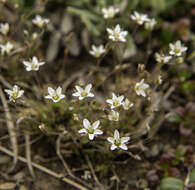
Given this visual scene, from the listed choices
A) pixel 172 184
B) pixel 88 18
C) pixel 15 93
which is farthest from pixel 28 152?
pixel 88 18

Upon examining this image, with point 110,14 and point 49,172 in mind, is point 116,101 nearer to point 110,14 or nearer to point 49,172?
point 49,172

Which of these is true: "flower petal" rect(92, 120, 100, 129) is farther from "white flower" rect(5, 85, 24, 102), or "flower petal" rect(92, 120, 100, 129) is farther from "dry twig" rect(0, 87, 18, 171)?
"dry twig" rect(0, 87, 18, 171)

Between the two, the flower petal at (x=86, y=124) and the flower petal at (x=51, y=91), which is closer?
the flower petal at (x=86, y=124)

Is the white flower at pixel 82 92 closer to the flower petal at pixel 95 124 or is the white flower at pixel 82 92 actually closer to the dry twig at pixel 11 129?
the flower petal at pixel 95 124

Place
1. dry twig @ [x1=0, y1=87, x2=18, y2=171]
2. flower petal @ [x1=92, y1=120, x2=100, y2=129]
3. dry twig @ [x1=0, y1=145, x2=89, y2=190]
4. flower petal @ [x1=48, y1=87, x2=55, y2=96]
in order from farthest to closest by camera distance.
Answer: dry twig @ [x1=0, y1=87, x2=18, y2=171] → dry twig @ [x1=0, y1=145, x2=89, y2=190] → flower petal @ [x1=48, y1=87, x2=55, y2=96] → flower petal @ [x1=92, y1=120, x2=100, y2=129]

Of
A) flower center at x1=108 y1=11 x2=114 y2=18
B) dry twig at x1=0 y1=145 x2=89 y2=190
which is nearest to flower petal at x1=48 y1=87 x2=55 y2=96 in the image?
dry twig at x1=0 y1=145 x2=89 y2=190

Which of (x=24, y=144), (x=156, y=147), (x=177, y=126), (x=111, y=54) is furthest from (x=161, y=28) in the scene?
(x=24, y=144)

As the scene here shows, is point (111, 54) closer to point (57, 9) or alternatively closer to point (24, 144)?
point (57, 9)

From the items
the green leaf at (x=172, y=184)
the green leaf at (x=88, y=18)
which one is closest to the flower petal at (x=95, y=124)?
the green leaf at (x=172, y=184)
